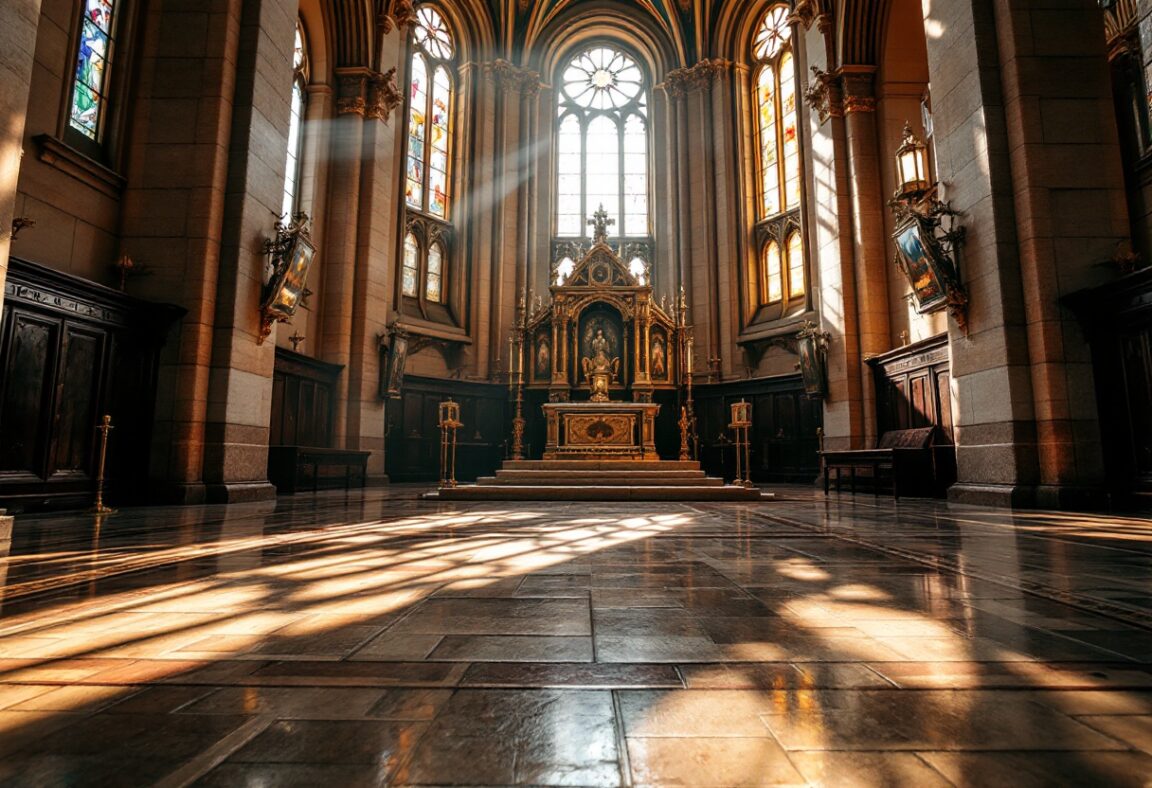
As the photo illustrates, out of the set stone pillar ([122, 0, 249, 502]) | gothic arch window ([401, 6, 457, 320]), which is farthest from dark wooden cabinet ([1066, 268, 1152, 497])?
gothic arch window ([401, 6, 457, 320])

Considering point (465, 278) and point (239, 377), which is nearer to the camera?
point (239, 377)

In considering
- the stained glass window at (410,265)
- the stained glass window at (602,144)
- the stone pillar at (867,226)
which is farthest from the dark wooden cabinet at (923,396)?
the stained glass window at (410,265)

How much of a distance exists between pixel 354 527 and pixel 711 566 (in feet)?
11.1

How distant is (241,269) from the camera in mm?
8734

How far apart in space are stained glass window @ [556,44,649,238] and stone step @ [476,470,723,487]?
36.6ft

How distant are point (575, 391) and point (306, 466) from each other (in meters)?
7.93

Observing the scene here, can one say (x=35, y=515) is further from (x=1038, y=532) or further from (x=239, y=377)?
(x=1038, y=532)

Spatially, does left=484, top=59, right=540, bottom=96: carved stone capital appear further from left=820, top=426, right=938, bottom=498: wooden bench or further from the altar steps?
left=820, top=426, right=938, bottom=498: wooden bench

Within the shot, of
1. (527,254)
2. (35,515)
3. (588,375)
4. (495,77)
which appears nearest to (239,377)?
(35,515)

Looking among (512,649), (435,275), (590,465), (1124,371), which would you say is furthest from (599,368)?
(512,649)

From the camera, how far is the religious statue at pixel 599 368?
1472 centimetres

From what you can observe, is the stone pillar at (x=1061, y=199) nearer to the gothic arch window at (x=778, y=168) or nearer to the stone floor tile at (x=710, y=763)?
the gothic arch window at (x=778, y=168)

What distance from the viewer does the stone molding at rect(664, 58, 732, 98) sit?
19094 mm

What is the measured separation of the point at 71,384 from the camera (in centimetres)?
740
